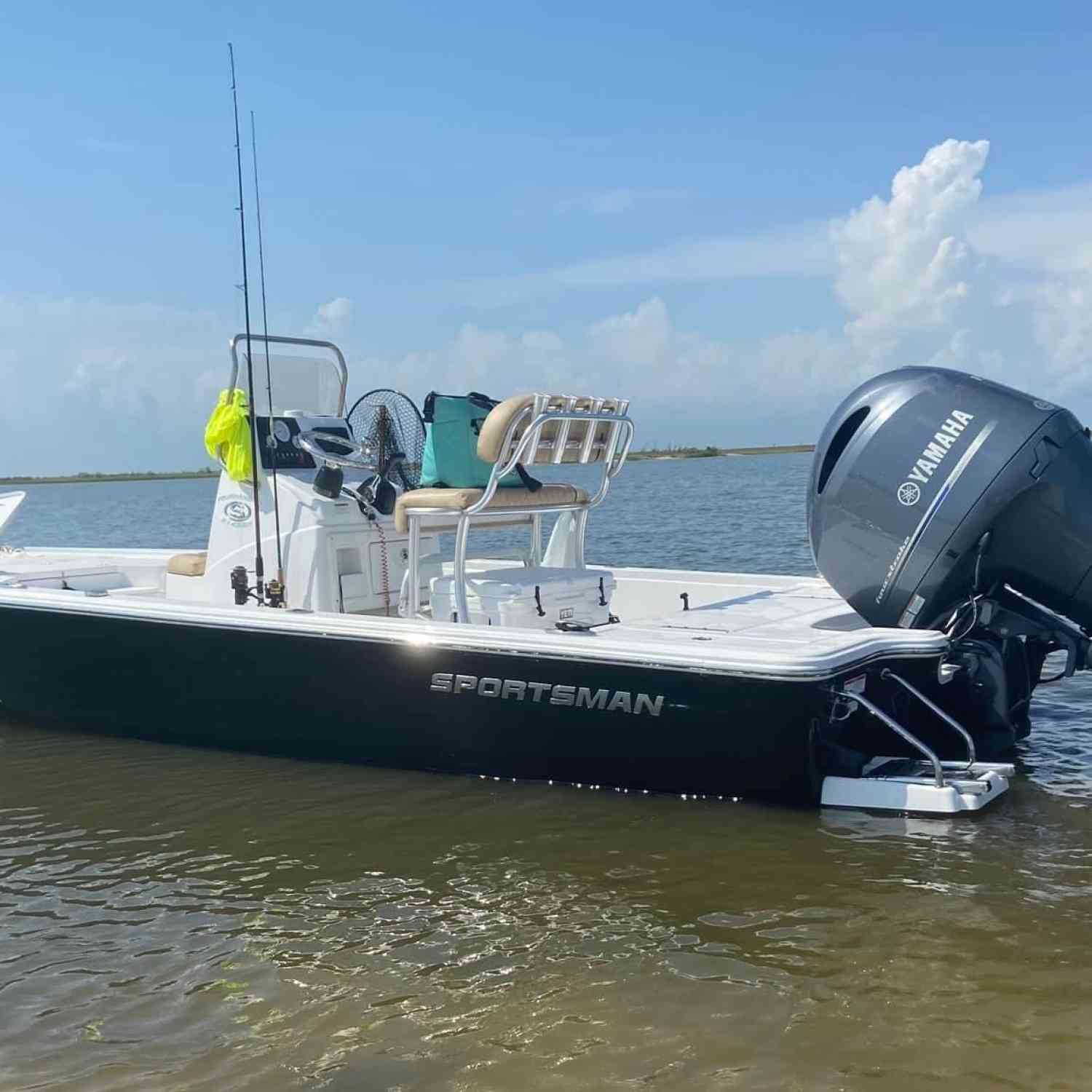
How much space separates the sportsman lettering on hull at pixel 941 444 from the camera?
544 cm

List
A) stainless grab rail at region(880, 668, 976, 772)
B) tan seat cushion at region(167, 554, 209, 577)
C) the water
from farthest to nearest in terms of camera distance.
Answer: tan seat cushion at region(167, 554, 209, 577) < stainless grab rail at region(880, 668, 976, 772) < the water

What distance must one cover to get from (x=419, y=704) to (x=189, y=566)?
2175mm

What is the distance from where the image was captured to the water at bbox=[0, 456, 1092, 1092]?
353cm

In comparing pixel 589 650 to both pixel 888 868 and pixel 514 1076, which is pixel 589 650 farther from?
pixel 514 1076

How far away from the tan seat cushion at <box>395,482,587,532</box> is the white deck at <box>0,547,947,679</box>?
0.59 meters

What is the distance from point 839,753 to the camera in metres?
5.65

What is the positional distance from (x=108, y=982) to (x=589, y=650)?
230 centimetres

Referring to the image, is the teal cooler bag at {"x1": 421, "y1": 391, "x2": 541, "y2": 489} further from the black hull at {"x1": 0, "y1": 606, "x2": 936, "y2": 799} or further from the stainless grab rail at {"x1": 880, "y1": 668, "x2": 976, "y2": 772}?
the stainless grab rail at {"x1": 880, "y1": 668, "x2": 976, "y2": 772}

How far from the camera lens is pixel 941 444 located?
5.46 m

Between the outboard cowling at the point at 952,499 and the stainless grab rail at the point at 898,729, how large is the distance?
0.53 m

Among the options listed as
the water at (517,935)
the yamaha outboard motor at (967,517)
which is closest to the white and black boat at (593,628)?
the yamaha outboard motor at (967,517)

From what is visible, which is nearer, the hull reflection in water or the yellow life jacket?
the hull reflection in water

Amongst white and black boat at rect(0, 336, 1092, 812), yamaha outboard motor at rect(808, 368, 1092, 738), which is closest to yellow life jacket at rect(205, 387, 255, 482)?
white and black boat at rect(0, 336, 1092, 812)

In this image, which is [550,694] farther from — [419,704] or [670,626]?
[670,626]
